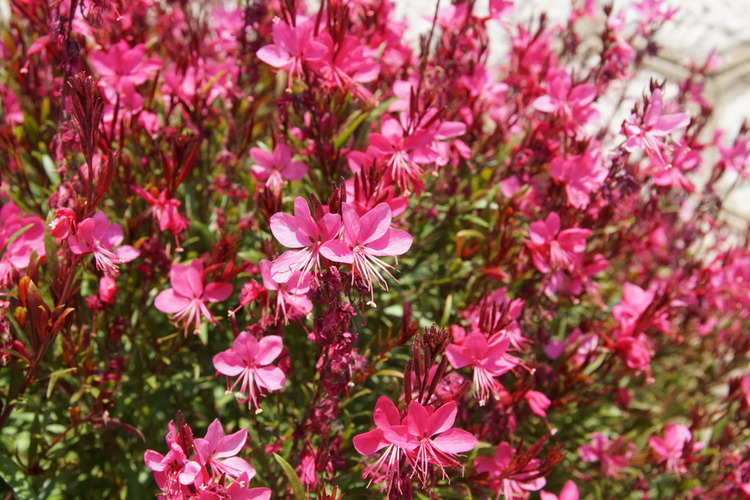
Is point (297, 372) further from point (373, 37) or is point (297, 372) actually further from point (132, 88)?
point (373, 37)

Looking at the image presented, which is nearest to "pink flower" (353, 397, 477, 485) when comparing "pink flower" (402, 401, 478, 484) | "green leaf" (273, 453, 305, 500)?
"pink flower" (402, 401, 478, 484)

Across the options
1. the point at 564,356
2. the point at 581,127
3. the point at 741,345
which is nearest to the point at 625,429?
the point at 741,345

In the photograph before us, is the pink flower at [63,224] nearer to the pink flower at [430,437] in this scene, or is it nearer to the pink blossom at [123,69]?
the pink blossom at [123,69]

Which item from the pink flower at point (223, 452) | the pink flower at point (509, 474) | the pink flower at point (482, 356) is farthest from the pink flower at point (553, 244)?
the pink flower at point (223, 452)

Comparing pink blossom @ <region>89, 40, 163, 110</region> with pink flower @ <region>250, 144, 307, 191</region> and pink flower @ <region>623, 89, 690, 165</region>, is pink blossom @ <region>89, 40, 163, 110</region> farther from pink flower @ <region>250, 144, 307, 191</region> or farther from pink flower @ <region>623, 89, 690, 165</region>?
pink flower @ <region>623, 89, 690, 165</region>

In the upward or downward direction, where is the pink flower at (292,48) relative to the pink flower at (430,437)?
upward

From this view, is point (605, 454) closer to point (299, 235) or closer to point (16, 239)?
point (299, 235)
